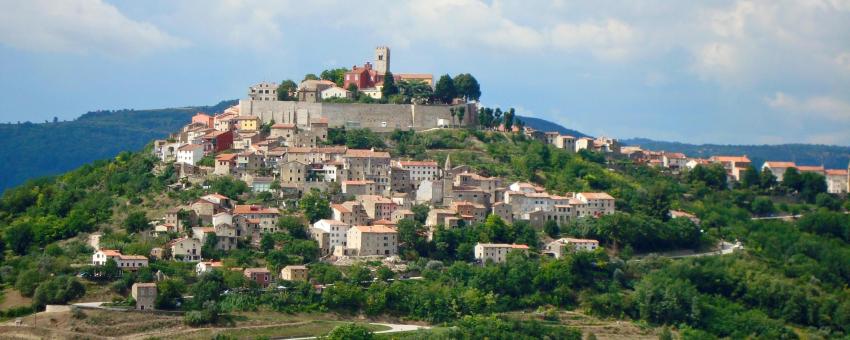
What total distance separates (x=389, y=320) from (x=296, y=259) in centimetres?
507

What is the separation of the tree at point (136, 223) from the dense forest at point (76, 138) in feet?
203

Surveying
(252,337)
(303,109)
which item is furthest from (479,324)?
(303,109)

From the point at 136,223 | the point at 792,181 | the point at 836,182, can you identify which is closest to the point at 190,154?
the point at 136,223

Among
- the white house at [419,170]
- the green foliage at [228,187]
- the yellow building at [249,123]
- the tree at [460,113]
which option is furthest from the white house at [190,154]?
the tree at [460,113]

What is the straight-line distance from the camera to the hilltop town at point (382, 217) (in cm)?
5150

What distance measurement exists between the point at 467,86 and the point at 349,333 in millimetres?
33143

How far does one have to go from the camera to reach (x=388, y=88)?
247ft

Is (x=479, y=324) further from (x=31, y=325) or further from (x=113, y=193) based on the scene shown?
(x=113, y=193)

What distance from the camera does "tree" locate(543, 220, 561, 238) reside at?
2391 inches

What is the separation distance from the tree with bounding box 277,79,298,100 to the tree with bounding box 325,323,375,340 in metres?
28.1

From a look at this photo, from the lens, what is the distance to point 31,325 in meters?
46.8

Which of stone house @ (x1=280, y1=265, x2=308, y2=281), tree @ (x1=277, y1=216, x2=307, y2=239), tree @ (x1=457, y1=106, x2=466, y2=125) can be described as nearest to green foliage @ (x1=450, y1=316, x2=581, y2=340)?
stone house @ (x1=280, y1=265, x2=308, y2=281)

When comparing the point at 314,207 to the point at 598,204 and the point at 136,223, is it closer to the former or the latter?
the point at 136,223

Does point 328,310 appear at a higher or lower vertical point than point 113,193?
lower
